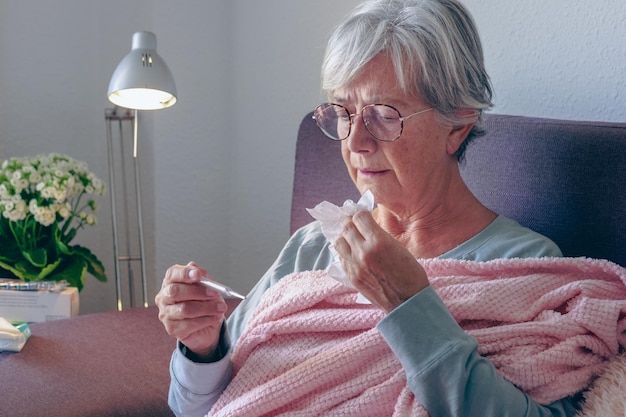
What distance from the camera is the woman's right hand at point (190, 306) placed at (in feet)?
3.83

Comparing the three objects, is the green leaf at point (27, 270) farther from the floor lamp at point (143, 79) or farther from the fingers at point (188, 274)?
the fingers at point (188, 274)

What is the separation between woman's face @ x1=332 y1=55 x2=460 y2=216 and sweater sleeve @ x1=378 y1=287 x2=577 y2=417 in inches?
12.0

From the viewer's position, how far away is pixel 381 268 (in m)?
1.01

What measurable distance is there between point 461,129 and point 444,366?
486 mm

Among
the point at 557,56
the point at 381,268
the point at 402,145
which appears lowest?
the point at 381,268

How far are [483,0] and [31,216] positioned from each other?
4.72 ft

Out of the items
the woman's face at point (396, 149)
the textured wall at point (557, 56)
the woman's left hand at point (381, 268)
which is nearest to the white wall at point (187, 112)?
the textured wall at point (557, 56)

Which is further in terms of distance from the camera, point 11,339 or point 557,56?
point 11,339

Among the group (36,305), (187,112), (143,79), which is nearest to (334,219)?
(143,79)

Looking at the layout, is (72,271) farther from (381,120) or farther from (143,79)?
(381,120)

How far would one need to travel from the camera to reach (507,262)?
113 centimetres

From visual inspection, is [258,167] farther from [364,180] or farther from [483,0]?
[364,180]

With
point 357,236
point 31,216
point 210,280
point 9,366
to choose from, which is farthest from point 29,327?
point 357,236

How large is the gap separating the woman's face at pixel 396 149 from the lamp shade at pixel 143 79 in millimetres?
929
